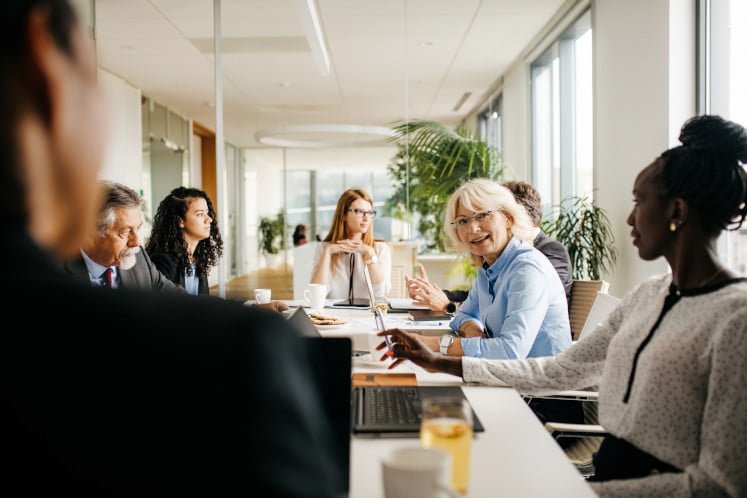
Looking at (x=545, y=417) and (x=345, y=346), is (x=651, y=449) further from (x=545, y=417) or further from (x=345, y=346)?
(x=545, y=417)

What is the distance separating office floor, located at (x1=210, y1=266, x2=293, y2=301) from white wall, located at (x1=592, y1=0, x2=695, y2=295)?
219 inches

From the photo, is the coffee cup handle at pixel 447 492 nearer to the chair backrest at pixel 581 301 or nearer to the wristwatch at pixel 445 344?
the wristwatch at pixel 445 344

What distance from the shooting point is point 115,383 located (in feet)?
1.35

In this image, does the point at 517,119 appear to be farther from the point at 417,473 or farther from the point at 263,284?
the point at 417,473

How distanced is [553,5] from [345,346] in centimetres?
494

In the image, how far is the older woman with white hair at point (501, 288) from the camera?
82.1 inches

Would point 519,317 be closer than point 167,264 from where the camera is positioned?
Yes

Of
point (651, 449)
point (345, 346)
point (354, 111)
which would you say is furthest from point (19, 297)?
point (354, 111)

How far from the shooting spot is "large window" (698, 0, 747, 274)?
3.28m

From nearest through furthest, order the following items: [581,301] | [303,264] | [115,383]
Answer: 1. [115,383]
2. [581,301]
3. [303,264]

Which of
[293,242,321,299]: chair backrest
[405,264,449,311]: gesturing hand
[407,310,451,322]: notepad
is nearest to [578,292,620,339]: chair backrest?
[407,310,451,322]: notepad

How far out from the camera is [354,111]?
10.2 metres

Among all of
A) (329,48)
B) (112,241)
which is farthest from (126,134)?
(112,241)

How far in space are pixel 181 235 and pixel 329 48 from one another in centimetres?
350
